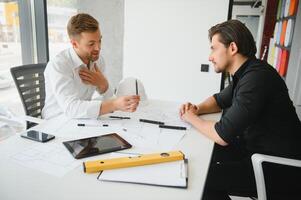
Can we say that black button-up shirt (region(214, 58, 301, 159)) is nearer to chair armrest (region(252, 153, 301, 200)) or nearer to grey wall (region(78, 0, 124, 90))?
chair armrest (region(252, 153, 301, 200))

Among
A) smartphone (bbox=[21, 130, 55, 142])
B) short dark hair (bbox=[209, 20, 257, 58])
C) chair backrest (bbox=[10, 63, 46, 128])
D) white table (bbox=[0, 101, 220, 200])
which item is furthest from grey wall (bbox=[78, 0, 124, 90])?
white table (bbox=[0, 101, 220, 200])

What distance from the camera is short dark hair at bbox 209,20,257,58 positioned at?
1.32 meters

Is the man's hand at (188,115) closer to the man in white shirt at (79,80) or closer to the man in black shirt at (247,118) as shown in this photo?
the man in black shirt at (247,118)

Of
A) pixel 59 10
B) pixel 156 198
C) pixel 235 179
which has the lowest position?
pixel 235 179

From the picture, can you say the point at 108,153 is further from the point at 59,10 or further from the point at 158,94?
the point at 59,10

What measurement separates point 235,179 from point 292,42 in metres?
2.48

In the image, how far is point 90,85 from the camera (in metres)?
1.76

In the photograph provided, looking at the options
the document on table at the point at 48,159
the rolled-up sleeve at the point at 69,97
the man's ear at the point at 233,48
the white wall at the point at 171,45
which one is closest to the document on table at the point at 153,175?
the document on table at the point at 48,159

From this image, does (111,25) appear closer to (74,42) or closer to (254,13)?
(74,42)

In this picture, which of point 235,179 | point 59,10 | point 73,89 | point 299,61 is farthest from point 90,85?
point 299,61

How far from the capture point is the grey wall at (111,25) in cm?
287

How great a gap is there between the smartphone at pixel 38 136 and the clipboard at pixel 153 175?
1.26ft

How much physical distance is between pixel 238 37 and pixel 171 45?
1.40 meters

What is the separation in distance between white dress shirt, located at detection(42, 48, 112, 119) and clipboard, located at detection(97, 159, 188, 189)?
575 millimetres
